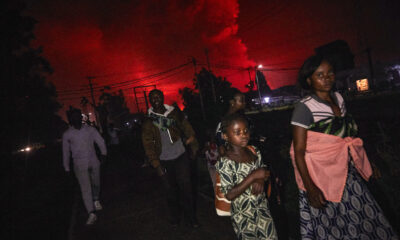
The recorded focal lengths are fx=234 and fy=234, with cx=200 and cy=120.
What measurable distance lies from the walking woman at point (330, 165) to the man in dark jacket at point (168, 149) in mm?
2182

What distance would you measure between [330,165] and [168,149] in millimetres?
2497

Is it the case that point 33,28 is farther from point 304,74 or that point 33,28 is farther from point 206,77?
point 206,77

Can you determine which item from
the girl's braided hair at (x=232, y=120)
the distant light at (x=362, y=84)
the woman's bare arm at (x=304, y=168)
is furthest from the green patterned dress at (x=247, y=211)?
the distant light at (x=362, y=84)

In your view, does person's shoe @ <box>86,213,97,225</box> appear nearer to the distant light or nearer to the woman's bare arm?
the woman's bare arm

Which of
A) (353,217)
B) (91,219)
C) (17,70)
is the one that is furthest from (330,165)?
(17,70)

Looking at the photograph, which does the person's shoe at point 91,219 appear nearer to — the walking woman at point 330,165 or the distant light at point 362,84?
the walking woman at point 330,165

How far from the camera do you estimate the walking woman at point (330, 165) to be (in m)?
2.05

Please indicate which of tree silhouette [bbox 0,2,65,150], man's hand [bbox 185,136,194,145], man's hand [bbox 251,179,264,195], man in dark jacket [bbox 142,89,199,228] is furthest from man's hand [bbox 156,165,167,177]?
tree silhouette [bbox 0,2,65,150]

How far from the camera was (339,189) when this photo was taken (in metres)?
2.07

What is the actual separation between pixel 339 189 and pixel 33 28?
85.3 feet

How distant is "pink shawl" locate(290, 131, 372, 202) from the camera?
207cm

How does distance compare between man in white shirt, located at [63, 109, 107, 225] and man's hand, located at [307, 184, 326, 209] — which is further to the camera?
man in white shirt, located at [63, 109, 107, 225]

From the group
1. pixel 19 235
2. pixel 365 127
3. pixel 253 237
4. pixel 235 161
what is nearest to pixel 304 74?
pixel 235 161

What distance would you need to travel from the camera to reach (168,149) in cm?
393
